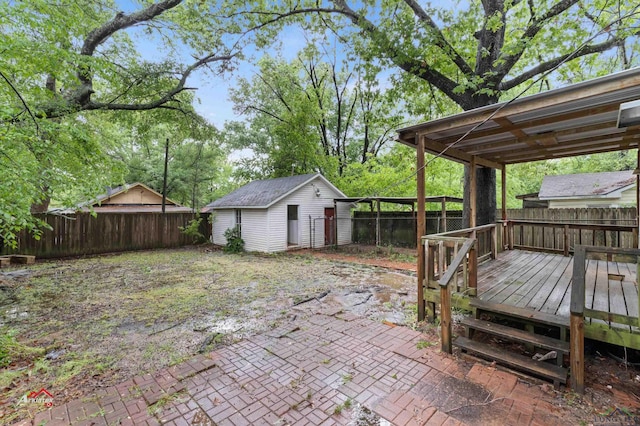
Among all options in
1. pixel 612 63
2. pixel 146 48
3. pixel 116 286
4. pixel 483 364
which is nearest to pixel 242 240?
pixel 116 286

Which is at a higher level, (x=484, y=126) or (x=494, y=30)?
(x=494, y=30)

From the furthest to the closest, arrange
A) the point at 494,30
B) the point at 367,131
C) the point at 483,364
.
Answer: the point at 367,131 < the point at 494,30 < the point at 483,364

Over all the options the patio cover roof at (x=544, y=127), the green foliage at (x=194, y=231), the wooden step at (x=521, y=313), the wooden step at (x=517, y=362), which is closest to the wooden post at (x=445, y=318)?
the wooden step at (x=517, y=362)

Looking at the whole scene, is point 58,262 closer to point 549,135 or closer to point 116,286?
point 116,286

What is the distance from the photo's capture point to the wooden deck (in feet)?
11.0

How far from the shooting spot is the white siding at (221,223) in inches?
545

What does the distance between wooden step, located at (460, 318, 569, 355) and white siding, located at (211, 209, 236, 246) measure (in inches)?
469

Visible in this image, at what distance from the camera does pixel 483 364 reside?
122 inches

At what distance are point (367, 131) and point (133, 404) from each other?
19680 mm

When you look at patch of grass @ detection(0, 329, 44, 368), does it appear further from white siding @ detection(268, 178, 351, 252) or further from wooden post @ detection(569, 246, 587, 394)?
white siding @ detection(268, 178, 351, 252)

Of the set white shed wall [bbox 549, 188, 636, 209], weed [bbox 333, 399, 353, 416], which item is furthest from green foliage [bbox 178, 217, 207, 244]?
white shed wall [bbox 549, 188, 636, 209]

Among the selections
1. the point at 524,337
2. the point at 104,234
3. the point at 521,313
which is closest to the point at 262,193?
the point at 104,234

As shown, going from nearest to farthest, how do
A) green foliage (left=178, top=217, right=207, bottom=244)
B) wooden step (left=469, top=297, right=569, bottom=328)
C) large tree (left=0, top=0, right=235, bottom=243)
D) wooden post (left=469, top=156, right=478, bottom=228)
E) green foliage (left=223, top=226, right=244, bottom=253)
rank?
wooden step (left=469, top=297, right=569, bottom=328) < large tree (left=0, top=0, right=235, bottom=243) < wooden post (left=469, top=156, right=478, bottom=228) < green foliage (left=223, top=226, right=244, bottom=253) < green foliage (left=178, top=217, right=207, bottom=244)

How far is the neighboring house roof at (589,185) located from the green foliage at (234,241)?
54.9 ft
